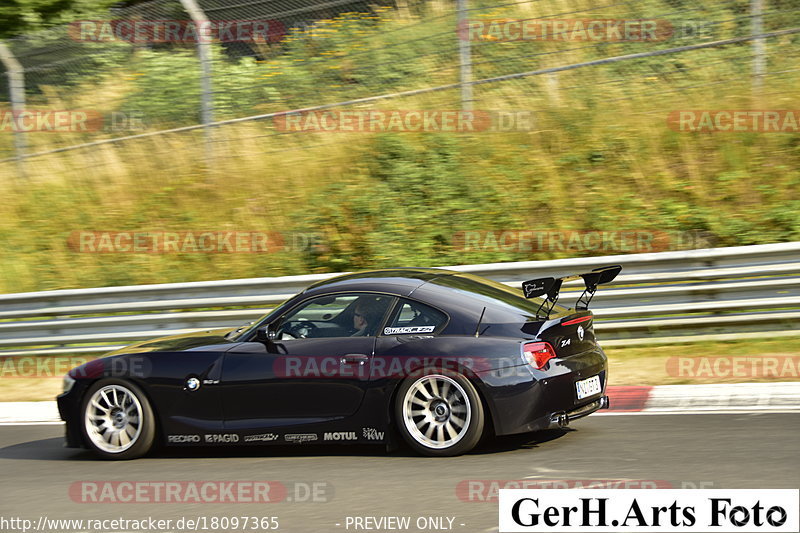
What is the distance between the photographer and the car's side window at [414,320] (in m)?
6.66

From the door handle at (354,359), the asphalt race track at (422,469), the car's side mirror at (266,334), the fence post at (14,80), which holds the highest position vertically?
the fence post at (14,80)

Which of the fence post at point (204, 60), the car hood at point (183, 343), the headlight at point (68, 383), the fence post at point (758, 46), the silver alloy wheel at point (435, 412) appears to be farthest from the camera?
the fence post at point (204, 60)

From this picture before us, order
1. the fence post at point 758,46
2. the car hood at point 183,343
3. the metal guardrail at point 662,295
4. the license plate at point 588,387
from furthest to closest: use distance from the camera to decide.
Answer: the fence post at point 758,46, the metal guardrail at point 662,295, the car hood at point 183,343, the license plate at point 588,387

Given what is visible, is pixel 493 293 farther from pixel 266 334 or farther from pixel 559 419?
pixel 266 334

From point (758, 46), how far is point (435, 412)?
7.57 m

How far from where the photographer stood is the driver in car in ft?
22.3

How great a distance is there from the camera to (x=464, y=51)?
11938 millimetres

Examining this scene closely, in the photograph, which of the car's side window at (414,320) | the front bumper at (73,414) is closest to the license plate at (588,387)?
the car's side window at (414,320)

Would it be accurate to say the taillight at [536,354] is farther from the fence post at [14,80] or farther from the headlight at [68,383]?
the fence post at [14,80]

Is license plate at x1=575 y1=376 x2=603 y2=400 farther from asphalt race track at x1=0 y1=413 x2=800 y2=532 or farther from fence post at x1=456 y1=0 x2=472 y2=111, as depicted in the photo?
fence post at x1=456 y1=0 x2=472 y2=111

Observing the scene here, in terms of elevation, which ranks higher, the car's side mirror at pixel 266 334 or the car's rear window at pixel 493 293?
the car's rear window at pixel 493 293

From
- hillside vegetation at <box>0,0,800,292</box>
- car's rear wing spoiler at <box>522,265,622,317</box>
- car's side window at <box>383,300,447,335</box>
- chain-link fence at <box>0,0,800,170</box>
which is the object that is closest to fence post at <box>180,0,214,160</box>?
chain-link fence at <box>0,0,800,170</box>

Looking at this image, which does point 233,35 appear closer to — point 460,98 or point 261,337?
point 460,98

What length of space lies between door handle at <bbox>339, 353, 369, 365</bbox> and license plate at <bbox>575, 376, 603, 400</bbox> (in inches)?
58.3
